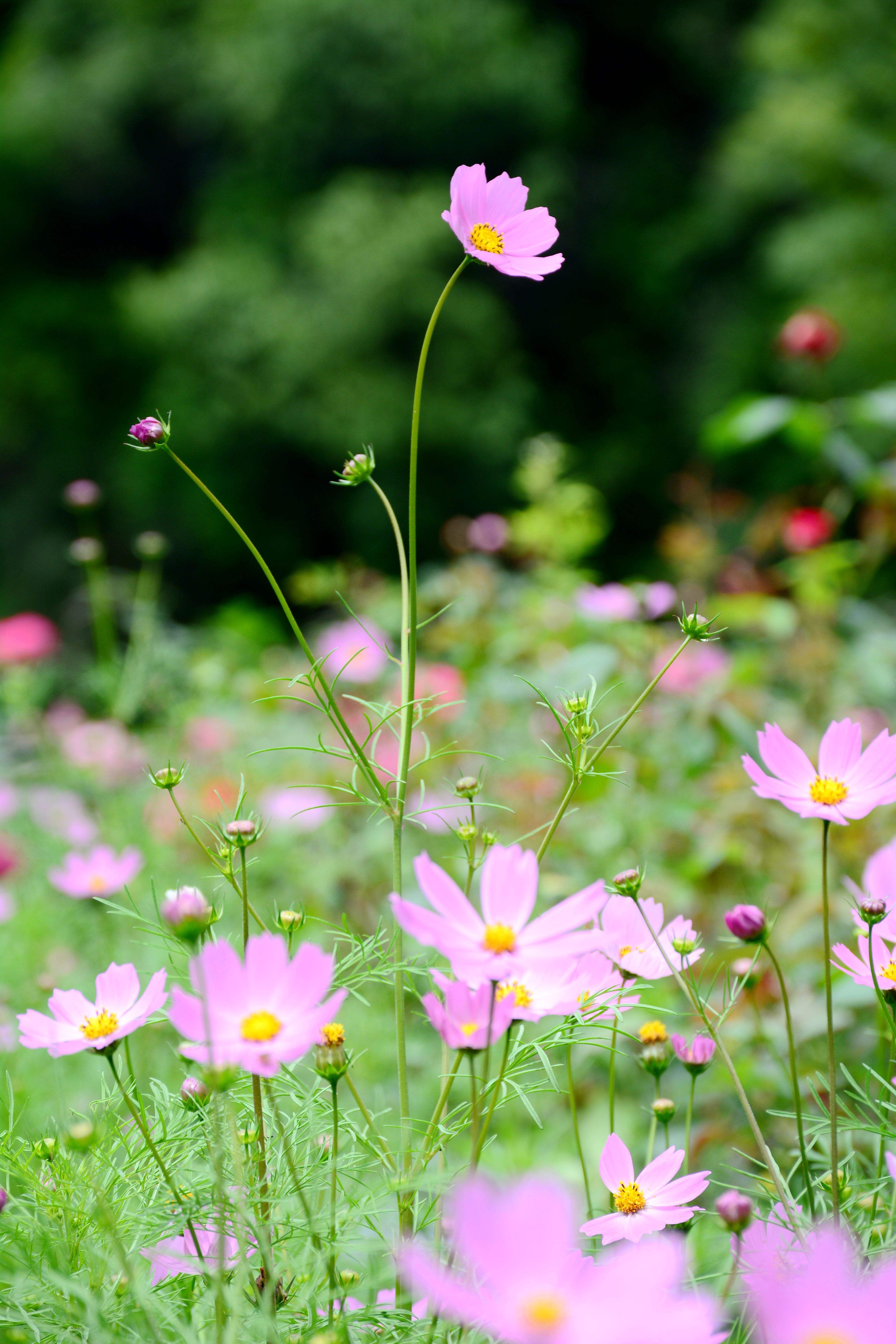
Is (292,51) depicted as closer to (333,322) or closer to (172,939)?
(333,322)

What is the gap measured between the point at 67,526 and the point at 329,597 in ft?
17.6

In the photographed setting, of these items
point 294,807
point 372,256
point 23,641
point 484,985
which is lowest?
point 294,807

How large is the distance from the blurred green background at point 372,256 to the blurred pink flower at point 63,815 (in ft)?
15.8

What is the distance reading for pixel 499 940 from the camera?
266 mm

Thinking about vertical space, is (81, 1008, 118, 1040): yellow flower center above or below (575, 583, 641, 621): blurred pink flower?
below

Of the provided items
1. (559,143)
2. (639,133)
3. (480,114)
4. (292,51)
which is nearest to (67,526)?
(292,51)

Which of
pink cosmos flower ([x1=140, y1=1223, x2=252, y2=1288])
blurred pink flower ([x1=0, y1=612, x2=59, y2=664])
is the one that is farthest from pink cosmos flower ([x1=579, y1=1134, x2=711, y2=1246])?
blurred pink flower ([x1=0, y1=612, x2=59, y2=664])

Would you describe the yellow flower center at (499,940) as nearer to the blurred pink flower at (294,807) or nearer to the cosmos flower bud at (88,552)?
the cosmos flower bud at (88,552)

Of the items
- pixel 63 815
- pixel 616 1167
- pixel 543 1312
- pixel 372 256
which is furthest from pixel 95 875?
pixel 372 256

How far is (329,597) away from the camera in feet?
6.44

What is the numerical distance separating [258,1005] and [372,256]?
20.6ft

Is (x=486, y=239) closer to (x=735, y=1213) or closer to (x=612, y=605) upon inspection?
(x=735, y=1213)

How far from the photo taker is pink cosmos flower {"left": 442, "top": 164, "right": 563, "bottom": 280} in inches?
13.3

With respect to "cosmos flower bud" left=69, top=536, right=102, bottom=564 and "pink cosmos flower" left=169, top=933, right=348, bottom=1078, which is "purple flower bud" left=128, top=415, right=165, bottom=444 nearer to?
"pink cosmos flower" left=169, top=933, right=348, bottom=1078
